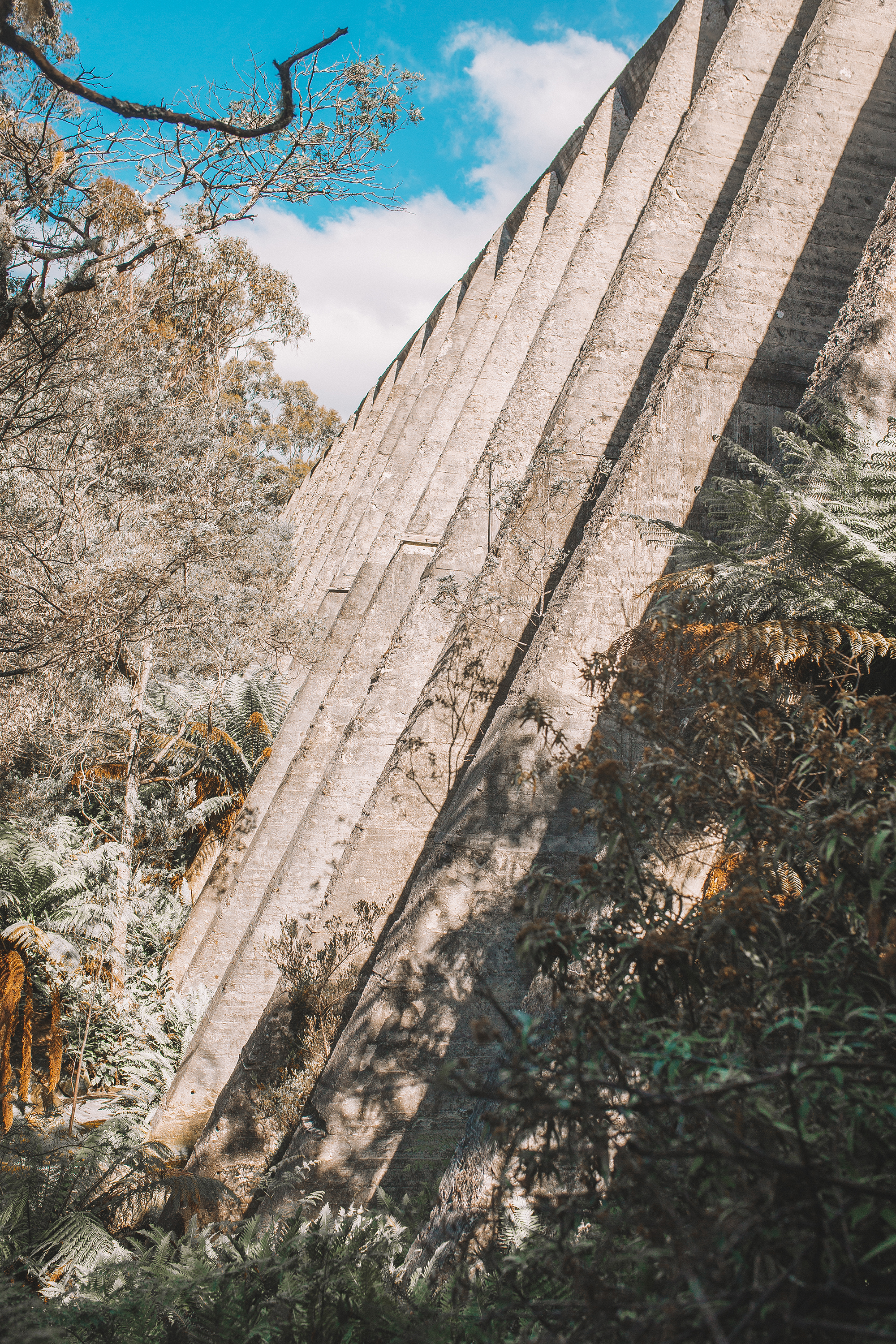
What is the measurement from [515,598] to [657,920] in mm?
3713

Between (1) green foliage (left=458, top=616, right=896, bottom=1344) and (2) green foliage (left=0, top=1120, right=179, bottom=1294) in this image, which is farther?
(2) green foliage (left=0, top=1120, right=179, bottom=1294)

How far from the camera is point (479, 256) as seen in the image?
1689 centimetres

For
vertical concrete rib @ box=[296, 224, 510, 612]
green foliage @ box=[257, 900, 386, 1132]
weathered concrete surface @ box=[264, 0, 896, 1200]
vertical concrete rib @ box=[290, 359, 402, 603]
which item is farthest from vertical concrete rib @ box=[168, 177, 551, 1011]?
vertical concrete rib @ box=[290, 359, 402, 603]

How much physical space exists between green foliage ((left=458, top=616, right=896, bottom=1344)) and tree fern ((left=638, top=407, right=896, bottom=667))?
13.4 inches

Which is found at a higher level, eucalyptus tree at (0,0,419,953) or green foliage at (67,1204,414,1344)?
eucalyptus tree at (0,0,419,953)

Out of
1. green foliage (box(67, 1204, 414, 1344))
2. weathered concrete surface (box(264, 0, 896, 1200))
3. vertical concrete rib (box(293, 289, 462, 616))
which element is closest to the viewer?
green foliage (box(67, 1204, 414, 1344))

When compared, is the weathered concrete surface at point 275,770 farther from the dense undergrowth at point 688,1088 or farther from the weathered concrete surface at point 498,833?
the dense undergrowth at point 688,1088

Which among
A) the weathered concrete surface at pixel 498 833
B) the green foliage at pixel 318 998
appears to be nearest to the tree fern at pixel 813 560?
the weathered concrete surface at pixel 498 833

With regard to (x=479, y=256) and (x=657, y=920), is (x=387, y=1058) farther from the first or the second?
(x=479, y=256)

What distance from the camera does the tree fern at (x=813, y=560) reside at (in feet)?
9.73

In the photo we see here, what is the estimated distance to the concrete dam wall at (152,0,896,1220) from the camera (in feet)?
14.2

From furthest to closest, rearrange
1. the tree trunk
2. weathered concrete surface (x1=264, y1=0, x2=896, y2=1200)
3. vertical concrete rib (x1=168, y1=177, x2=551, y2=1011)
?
the tree trunk → vertical concrete rib (x1=168, y1=177, x2=551, y2=1011) → weathered concrete surface (x1=264, y1=0, x2=896, y2=1200)

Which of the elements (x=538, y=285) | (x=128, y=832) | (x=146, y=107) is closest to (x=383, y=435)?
(x=538, y=285)

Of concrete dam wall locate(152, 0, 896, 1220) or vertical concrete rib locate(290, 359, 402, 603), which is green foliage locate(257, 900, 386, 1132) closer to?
concrete dam wall locate(152, 0, 896, 1220)
